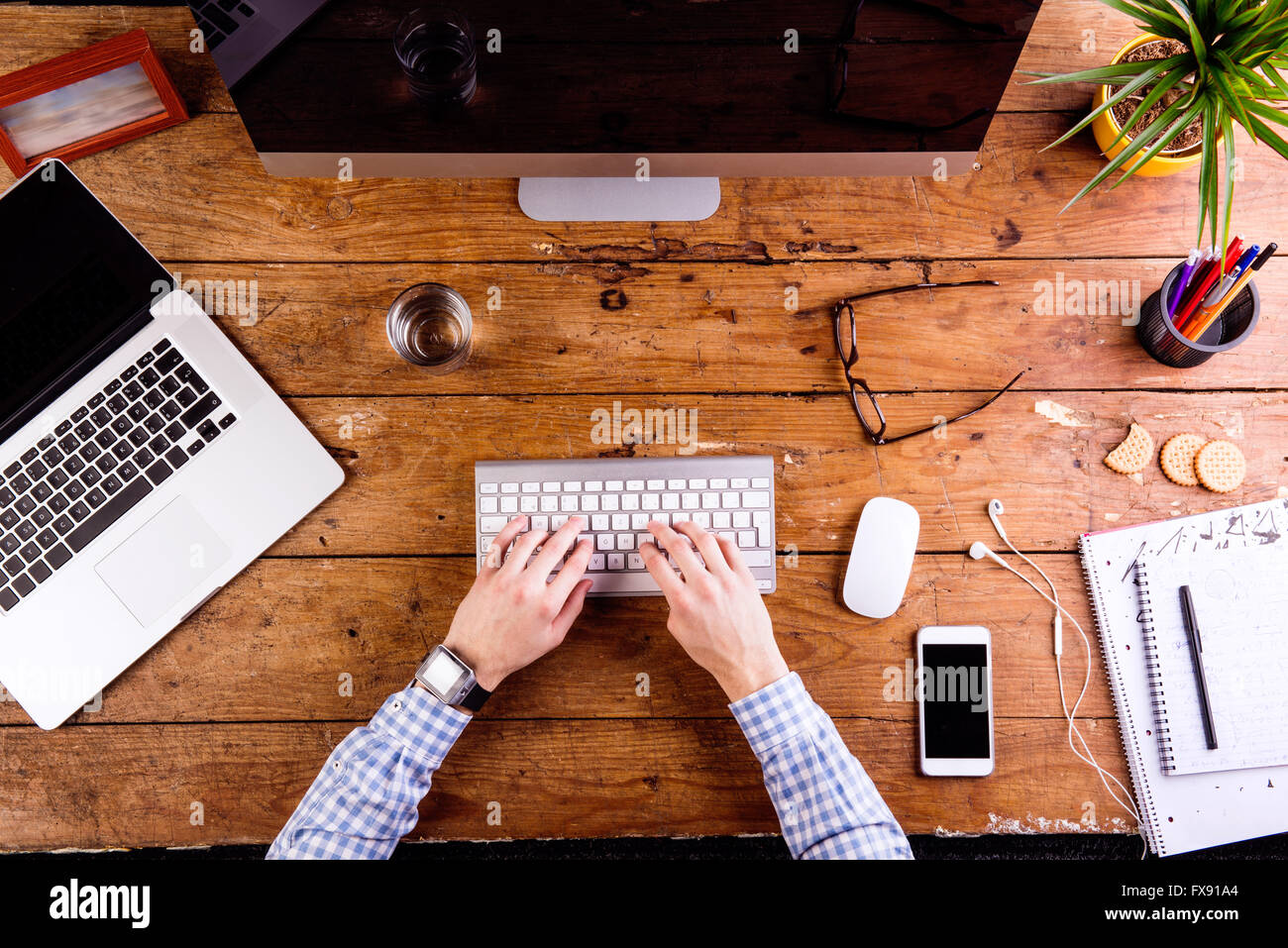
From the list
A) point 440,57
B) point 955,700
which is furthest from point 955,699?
point 440,57

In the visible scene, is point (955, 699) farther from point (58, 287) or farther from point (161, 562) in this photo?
point (58, 287)

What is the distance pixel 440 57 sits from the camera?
2.75 feet

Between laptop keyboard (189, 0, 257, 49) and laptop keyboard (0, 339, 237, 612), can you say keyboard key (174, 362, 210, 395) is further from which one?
laptop keyboard (189, 0, 257, 49)

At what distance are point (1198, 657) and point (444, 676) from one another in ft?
3.04

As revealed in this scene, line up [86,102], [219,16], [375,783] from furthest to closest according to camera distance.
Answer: [86,102]
[375,783]
[219,16]

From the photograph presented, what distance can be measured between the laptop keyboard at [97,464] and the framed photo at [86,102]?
317 millimetres

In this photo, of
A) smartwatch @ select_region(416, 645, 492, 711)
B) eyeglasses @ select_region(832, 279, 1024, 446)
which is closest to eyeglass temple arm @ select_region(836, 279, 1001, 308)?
eyeglasses @ select_region(832, 279, 1024, 446)

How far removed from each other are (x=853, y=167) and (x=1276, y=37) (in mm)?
434

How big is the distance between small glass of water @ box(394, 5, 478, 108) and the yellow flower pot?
780mm

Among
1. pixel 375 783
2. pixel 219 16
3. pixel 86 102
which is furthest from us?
pixel 86 102

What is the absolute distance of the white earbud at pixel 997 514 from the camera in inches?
39.2

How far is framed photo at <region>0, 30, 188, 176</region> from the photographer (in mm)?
952
